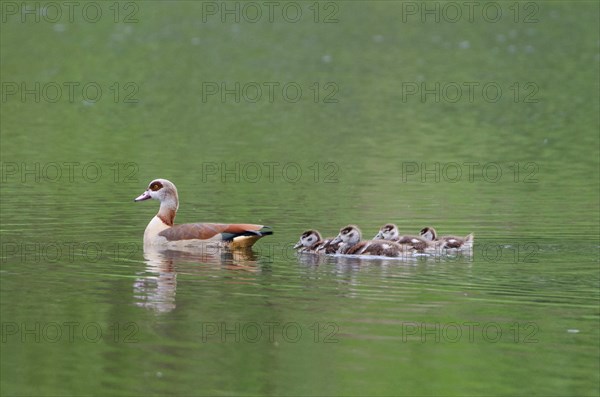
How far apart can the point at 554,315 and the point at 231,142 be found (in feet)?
61.6

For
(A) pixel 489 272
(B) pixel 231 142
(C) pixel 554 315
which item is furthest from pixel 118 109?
(C) pixel 554 315

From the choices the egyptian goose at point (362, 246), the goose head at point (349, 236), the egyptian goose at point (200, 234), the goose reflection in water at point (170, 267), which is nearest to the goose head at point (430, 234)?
the egyptian goose at point (362, 246)

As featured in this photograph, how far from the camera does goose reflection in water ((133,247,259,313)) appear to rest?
48.0 ft

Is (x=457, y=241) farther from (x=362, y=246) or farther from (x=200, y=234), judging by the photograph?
(x=200, y=234)

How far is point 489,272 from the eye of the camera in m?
16.1

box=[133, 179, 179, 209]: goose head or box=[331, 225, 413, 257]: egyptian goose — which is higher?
box=[133, 179, 179, 209]: goose head

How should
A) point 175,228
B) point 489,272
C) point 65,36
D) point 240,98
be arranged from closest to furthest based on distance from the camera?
point 489,272 → point 175,228 → point 240,98 → point 65,36

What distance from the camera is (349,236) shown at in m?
17.5

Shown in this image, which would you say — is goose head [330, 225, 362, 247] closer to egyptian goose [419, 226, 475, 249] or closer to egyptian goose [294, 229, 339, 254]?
egyptian goose [294, 229, 339, 254]

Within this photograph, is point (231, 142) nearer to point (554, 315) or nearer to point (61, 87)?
point (61, 87)

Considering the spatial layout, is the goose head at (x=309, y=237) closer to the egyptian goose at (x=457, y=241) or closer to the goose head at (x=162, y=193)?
the egyptian goose at (x=457, y=241)

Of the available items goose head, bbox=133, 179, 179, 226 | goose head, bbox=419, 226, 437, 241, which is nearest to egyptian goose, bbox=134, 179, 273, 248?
goose head, bbox=133, 179, 179, 226

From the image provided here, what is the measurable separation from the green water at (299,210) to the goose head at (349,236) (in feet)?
1.02

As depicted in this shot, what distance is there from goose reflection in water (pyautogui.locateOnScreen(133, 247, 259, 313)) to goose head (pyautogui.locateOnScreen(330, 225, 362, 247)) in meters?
1.21
